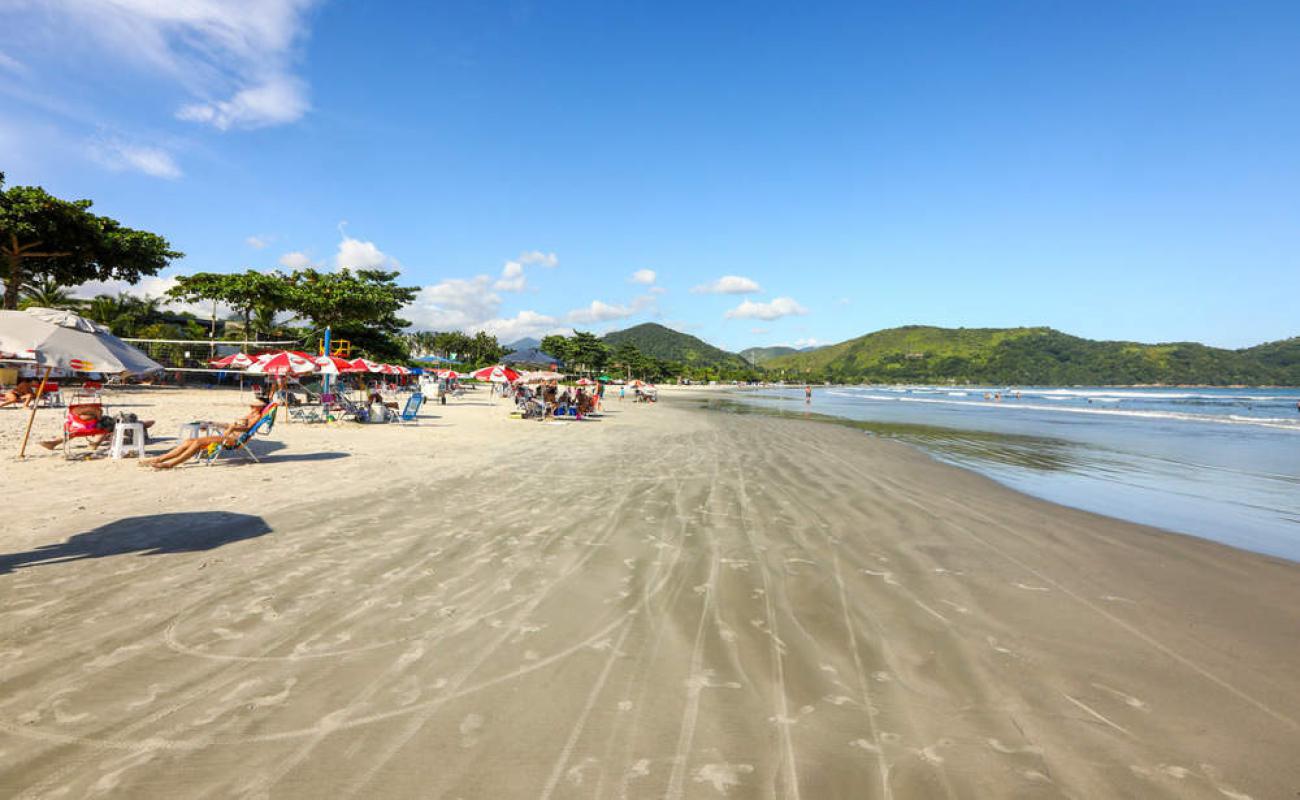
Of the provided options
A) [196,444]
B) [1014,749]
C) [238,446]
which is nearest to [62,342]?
[196,444]

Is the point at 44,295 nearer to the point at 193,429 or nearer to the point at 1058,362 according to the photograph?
the point at 193,429

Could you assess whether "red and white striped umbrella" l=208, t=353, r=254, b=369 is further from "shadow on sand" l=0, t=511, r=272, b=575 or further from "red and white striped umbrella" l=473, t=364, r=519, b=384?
"shadow on sand" l=0, t=511, r=272, b=575

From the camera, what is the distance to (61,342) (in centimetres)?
643

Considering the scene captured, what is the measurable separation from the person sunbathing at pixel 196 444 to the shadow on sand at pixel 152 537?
3.07 metres

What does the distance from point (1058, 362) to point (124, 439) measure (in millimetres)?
178994

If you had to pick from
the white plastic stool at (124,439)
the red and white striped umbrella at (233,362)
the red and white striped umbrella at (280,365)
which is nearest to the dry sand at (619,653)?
the white plastic stool at (124,439)

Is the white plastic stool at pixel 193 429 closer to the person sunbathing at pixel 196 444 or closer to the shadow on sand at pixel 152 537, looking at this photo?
the person sunbathing at pixel 196 444

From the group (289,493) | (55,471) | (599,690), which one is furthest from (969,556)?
(55,471)

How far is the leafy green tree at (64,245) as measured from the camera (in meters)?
22.3

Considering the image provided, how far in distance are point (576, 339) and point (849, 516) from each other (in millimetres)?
86279

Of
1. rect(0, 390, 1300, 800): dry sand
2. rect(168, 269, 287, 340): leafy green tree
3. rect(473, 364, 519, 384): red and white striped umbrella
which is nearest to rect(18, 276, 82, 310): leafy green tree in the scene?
rect(168, 269, 287, 340): leafy green tree

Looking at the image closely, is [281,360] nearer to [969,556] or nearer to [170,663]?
[170,663]

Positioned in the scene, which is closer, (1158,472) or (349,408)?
(1158,472)

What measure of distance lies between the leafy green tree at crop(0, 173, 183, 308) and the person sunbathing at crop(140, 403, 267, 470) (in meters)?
24.8
